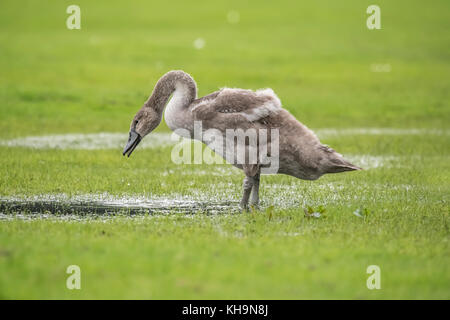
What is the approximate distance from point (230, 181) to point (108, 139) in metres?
6.31

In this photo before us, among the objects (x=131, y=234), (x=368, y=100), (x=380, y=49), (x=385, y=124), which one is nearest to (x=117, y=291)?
(x=131, y=234)

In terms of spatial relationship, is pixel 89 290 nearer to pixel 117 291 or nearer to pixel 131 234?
pixel 117 291

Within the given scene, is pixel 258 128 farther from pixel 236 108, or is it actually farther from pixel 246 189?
pixel 246 189

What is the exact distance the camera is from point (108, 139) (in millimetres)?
18766

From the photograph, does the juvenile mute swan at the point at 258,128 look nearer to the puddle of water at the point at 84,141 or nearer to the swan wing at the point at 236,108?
the swan wing at the point at 236,108

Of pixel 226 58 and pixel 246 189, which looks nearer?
pixel 246 189

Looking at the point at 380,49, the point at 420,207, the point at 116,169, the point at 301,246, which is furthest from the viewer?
the point at 380,49

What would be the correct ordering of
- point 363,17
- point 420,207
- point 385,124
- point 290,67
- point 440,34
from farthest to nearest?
point 363,17, point 440,34, point 290,67, point 385,124, point 420,207

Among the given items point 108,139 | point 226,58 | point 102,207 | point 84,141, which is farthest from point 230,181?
point 226,58

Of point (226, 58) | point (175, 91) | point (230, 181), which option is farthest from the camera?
point (226, 58)

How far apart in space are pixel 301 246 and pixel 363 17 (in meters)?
42.5

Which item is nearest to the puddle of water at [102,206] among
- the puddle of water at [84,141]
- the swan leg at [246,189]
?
the swan leg at [246,189]

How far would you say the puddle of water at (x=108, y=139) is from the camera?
17.2 metres

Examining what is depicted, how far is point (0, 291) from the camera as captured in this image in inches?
264
